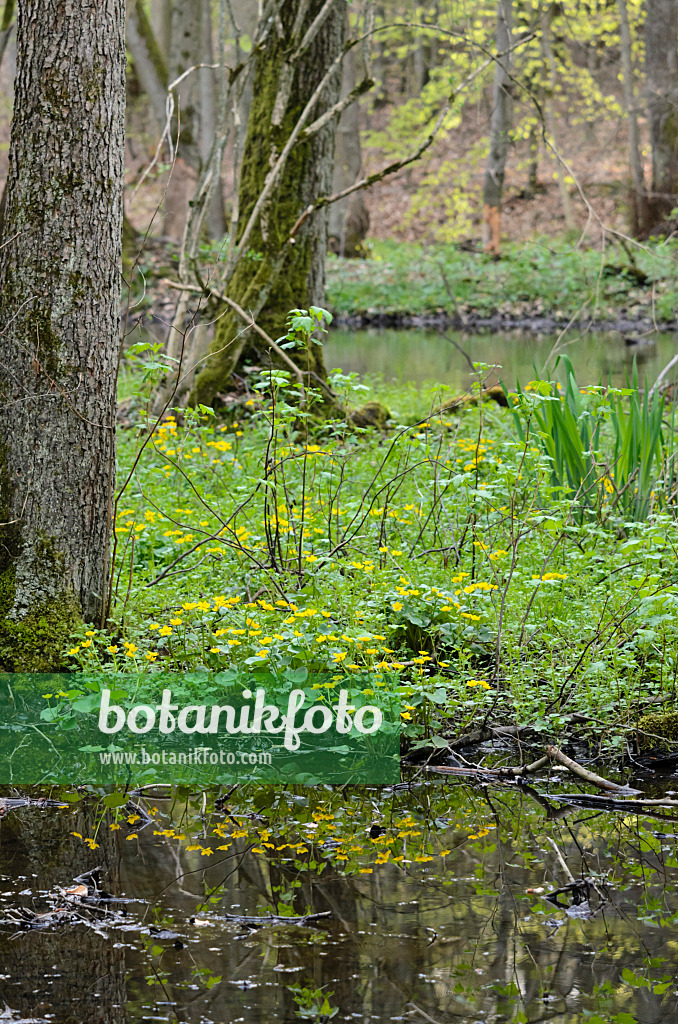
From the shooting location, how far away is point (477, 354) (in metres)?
15.9

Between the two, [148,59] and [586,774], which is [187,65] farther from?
[586,774]

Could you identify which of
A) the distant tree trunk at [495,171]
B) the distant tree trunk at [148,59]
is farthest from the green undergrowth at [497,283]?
the distant tree trunk at [148,59]

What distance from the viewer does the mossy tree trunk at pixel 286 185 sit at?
29.3 feet

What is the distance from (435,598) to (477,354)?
11906mm

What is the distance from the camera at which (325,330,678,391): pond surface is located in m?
13.4

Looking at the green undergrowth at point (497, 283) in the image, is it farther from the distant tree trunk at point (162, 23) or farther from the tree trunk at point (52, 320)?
the tree trunk at point (52, 320)

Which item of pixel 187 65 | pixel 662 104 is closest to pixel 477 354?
pixel 662 104

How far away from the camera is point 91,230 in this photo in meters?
4.50

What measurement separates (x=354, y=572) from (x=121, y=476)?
244 centimetres

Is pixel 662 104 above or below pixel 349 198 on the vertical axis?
above

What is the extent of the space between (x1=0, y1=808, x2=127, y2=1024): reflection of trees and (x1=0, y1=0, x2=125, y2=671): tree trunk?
40.1 inches

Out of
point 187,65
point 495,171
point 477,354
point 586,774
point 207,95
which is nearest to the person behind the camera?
point 586,774

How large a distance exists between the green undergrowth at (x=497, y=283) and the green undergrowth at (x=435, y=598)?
51.5 ft

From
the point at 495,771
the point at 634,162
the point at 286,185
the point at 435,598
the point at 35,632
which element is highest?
the point at 634,162
